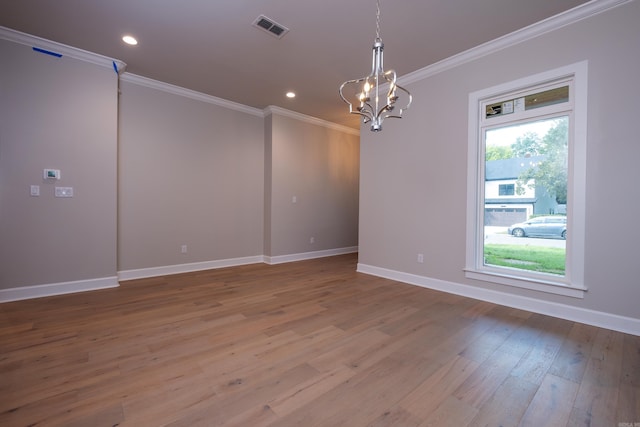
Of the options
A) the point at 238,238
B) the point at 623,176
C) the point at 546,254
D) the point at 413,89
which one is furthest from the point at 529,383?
the point at 238,238

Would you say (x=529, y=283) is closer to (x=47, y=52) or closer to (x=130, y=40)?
(x=130, y=40)

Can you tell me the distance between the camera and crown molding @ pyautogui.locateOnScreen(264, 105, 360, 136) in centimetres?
541

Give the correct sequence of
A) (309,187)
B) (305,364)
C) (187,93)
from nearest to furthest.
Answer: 1. (305,364)
2. (187,93)
3. (309,187)

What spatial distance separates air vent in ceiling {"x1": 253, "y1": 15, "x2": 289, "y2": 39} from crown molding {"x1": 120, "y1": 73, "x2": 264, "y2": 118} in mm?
2287

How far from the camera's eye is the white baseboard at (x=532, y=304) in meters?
2.47

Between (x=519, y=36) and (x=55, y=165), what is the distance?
563 centimetres

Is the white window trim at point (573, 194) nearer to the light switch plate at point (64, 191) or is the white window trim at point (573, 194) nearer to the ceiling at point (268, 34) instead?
the ceiling at point (268, 34)

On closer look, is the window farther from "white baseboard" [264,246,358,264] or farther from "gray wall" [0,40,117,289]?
"gray wall" [0,40,117,289]

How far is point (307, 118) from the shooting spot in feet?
19.3

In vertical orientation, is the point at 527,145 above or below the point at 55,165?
above

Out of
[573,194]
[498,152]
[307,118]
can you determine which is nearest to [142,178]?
[307,118]

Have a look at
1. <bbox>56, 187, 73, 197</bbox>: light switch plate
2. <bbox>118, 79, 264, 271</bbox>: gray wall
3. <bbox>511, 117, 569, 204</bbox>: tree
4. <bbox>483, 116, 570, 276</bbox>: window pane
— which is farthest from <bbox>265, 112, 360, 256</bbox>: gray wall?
<bbox>511, 117, 569, 204</bbox>: tree

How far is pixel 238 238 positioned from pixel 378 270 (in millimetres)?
2737

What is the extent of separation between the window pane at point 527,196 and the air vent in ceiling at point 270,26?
2.72 m
